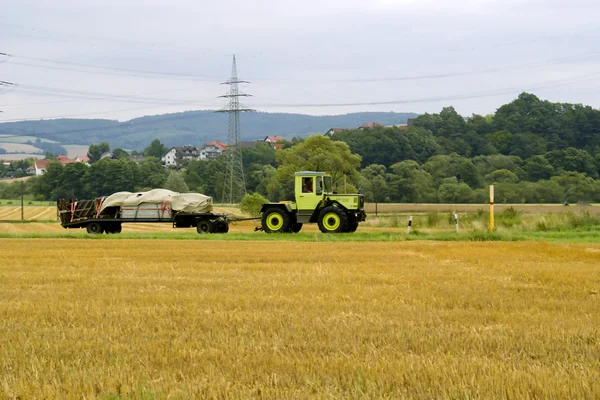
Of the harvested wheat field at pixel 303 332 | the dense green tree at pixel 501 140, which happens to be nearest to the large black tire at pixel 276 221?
the harvested wheat field at pixel 303 332

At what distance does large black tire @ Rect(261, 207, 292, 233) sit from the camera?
112 feet

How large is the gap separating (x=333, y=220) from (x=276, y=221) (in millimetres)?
2994

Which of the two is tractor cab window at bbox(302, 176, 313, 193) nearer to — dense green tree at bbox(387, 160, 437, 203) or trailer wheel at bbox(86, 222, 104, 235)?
trailer wheel at bbox(86, 222, 104, 235)

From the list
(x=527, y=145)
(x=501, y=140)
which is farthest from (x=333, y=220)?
(x=501, y=140)

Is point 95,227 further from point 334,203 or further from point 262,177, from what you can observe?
point 262,177

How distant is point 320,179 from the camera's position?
109 ft

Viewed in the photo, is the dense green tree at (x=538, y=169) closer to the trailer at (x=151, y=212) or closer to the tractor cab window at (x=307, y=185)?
the trailer at (x=151, y=212)

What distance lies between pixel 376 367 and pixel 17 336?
386 centimetres

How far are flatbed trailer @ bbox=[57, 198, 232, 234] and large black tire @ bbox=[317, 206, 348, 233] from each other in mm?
7121

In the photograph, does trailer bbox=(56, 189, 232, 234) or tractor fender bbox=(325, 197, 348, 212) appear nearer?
tractor fender bbox=(325, 197, 348, 212)

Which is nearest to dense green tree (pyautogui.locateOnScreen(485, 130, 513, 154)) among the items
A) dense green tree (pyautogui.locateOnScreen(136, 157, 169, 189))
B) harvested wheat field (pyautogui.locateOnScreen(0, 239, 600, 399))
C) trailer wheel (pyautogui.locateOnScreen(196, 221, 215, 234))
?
dense green tree (pyautogui.locateOnScreen(136, 157, 169, 189))

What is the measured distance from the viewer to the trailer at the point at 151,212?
3769 centimetres

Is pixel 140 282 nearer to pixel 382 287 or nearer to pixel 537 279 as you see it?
pixel 382 287

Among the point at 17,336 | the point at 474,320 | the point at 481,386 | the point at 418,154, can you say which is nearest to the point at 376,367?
the point at 481,386
